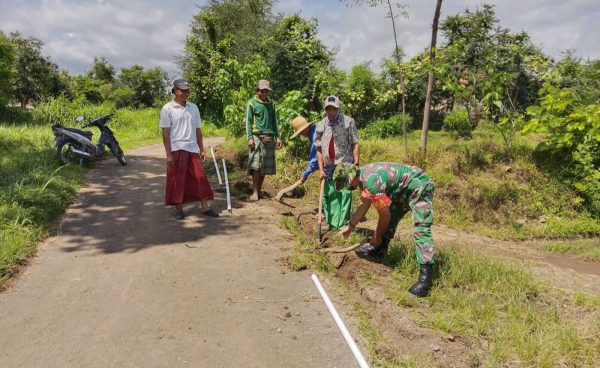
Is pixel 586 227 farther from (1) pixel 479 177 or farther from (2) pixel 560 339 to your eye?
(2) pixel 560 339

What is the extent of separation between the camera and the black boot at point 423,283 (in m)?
3.72

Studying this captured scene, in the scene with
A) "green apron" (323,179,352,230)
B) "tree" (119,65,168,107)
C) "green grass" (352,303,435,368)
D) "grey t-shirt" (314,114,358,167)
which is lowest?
"green grass" (352,303,435,368)

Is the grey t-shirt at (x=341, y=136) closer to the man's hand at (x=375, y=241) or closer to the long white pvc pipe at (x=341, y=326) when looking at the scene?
the man's hand at (x=375, y=241)

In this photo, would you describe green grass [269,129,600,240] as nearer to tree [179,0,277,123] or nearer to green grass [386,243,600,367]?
green grass [386,243,600,367]

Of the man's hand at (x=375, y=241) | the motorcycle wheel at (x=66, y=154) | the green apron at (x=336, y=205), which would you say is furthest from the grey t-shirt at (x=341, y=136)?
the motorcycle wheel at (x=66, y=154)

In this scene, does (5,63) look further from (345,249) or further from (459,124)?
(345,249)

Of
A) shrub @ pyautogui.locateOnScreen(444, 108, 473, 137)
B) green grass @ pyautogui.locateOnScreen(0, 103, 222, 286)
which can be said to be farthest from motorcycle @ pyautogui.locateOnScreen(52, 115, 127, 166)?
shrub @ pyautogui.locateOnScreen(444, 108, 473, 137)

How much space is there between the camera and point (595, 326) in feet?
10.6

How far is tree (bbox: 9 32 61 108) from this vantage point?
24.4m

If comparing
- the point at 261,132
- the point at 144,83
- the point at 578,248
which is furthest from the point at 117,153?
the point at 144,83

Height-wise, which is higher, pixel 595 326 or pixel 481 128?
pixel 481 128

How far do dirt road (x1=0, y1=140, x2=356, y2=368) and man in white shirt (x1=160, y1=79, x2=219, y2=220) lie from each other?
0.38 metres

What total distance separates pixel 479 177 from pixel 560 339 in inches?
210

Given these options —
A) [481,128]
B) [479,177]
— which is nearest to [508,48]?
[481,128]
